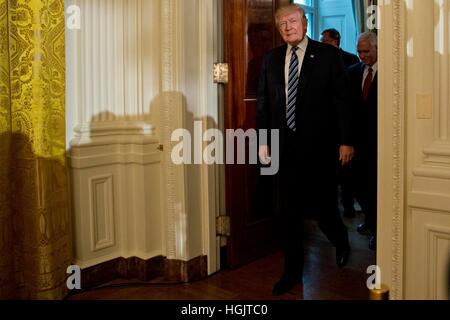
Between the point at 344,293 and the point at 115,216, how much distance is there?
50.1 inches

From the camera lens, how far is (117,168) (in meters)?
2.69

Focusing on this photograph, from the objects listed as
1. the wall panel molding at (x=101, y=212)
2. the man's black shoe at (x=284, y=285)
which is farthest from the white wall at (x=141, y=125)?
the man's black shoe at (x=284, y=285)

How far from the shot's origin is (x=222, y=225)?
285 centimetres

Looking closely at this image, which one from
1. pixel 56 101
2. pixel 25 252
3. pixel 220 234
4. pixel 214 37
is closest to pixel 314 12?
pixel 214 37

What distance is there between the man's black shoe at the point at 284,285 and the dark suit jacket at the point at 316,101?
0.59 meters

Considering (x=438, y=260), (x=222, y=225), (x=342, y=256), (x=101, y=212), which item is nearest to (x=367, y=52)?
(x=342, y=256)

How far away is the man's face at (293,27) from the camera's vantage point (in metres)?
2.49

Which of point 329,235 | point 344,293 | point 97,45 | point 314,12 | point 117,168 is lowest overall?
point 344,293

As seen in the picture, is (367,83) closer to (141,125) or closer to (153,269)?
(141,125)

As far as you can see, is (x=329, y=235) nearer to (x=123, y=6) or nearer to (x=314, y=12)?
(x=123, y=6)

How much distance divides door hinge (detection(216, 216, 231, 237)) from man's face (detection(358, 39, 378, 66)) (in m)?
1.39

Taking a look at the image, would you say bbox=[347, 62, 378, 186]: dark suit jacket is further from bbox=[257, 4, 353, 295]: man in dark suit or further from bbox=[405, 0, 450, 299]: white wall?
bbox=[405, 0, 450, 299]: white wall

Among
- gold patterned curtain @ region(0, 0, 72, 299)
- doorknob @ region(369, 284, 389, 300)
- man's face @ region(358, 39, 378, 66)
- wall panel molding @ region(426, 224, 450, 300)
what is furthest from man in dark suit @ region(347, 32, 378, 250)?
doorknob @ region(369, 284, 389, 300)

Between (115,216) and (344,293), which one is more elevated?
(115,216)
